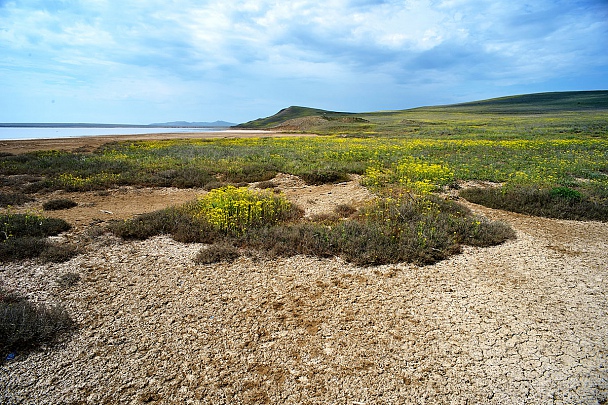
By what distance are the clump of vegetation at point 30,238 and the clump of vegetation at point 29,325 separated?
2.40 m

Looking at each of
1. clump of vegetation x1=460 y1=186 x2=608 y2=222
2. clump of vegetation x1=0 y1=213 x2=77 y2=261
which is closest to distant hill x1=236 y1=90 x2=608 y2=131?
clump of vegetation x1=460 y1=186 x2=608 y2=222

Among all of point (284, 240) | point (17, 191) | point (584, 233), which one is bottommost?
point (584, 233)

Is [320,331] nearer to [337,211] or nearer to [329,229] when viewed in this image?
[329,229]

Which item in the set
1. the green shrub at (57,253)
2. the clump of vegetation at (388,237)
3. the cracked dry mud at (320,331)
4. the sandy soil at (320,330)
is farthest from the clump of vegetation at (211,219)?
the green shrub at (57,253)

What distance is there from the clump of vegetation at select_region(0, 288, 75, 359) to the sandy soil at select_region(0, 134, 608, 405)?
0.91 ft

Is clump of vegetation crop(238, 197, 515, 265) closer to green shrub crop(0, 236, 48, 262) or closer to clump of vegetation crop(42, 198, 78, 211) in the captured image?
green shrub crop(0, 236, 48, 262)

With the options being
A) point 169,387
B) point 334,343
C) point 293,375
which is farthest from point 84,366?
point 334,343

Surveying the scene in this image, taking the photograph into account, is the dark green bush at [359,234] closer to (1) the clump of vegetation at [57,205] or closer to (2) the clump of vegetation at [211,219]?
(2) the clump of vegetation at [211,219]

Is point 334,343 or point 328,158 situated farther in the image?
point 328,158

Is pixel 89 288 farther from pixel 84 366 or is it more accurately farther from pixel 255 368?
pixel 255 368

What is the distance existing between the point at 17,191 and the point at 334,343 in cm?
1642

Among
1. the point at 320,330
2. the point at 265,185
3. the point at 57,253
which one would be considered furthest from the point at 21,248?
the point at 265,185

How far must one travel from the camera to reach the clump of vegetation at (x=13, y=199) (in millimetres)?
12422

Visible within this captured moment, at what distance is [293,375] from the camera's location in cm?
438
